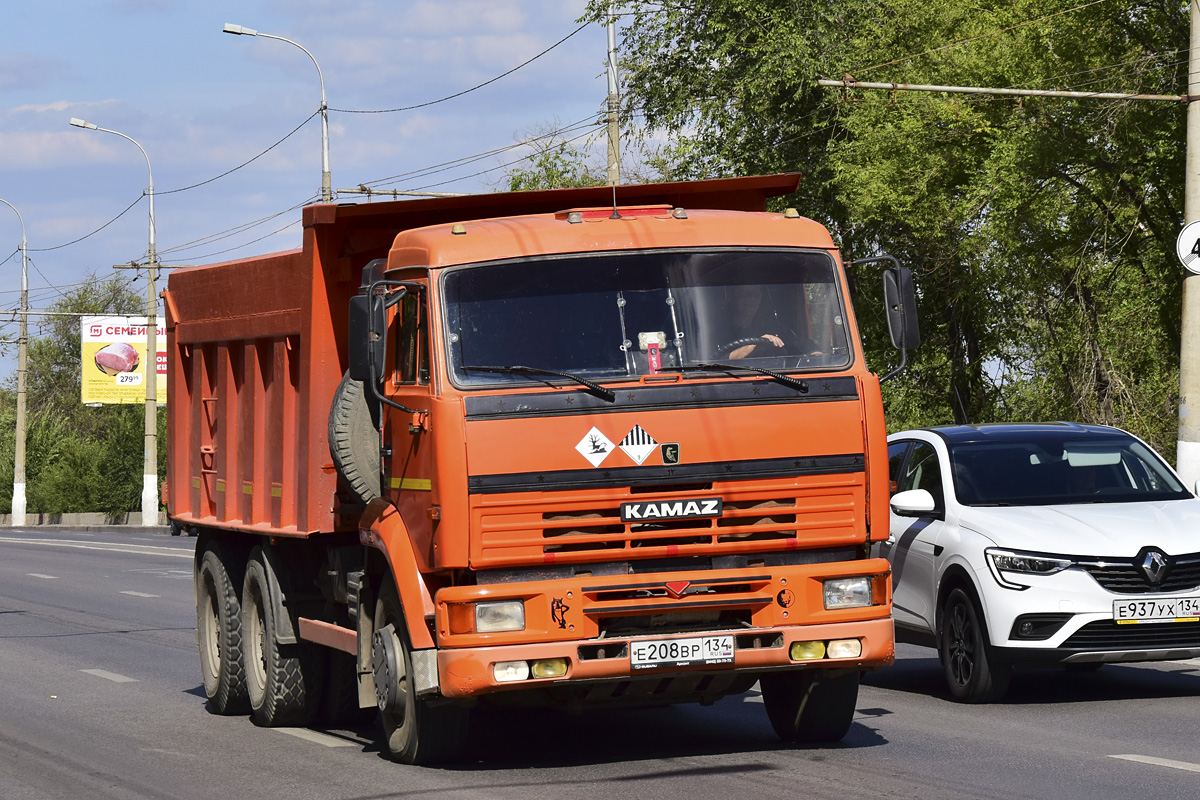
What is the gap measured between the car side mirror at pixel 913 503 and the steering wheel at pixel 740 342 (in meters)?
3.09

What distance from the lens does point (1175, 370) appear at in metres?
26.7

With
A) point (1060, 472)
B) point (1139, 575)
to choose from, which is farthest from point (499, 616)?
point (1060, 472)

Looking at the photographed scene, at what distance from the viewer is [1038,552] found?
10.5m

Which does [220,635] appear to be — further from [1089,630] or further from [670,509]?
[1089,630]

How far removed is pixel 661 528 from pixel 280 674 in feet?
12.2

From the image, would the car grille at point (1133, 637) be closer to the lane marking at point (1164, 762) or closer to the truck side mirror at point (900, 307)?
→ the lane marking at point (1164, 762)

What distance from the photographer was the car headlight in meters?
10.4

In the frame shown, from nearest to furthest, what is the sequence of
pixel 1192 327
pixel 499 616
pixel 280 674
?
pixel 499 616 → pixel 280 674 → pixel 1192 327

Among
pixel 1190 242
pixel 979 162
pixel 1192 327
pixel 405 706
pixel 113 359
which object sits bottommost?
pixel 405 706

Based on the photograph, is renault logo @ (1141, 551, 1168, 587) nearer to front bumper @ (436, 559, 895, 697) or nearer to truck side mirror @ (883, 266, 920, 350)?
truck side mirror @ (883, 266, 920, 350)

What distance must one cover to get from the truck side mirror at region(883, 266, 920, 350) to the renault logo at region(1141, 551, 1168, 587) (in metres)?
2.36

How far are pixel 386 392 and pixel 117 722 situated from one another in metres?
3.57

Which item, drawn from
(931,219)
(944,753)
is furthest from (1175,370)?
(944,753)

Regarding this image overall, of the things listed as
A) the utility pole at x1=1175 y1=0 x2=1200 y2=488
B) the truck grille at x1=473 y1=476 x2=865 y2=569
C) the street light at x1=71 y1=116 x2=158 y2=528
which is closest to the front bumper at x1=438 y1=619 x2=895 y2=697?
the truck grille at x1=473 y1=476 x2=865 y2=569
